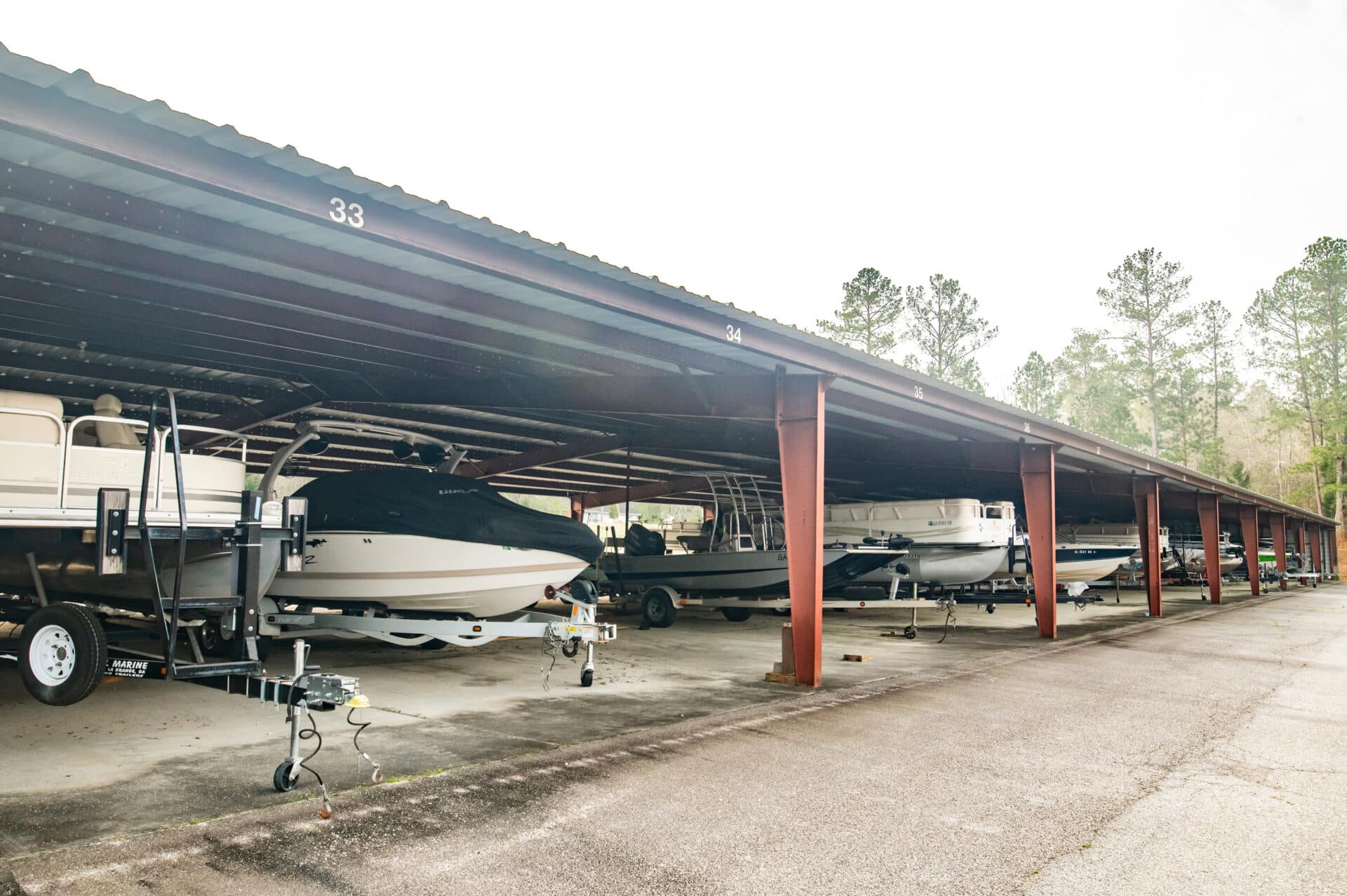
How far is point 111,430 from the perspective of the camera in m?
6.64

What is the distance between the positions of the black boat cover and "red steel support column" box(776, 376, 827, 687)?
2463mm

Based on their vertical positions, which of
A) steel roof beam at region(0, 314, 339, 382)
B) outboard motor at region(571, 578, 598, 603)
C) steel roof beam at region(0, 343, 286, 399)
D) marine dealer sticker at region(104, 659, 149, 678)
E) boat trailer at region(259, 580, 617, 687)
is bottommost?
boat trailer at region(259, 580, 617, 687)

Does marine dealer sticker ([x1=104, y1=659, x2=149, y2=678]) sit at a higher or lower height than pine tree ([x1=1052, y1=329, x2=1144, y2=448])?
lower

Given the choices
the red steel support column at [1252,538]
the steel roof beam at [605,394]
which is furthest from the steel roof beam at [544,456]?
the red steel support column at [1252,538]

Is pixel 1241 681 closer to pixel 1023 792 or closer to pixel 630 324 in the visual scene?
pixel 1023 792

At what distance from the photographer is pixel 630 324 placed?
294 inches

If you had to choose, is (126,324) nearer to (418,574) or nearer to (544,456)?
(418,574)

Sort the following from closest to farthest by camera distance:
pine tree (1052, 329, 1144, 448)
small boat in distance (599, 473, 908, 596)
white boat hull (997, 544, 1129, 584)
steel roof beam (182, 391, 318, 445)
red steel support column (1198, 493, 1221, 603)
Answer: steel roof beam (182, 391, 318, 445)
small boat in distance (599, 473, 908, 596)
white boat hull (997, 544, 1129, 584)
red steel support column (1198, 493, 1221, 603)
pine tree (1052, 329, 1144, 448)

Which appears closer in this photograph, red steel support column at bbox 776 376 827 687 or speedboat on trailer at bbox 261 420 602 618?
red steel support column at bbox 776 376 827 687

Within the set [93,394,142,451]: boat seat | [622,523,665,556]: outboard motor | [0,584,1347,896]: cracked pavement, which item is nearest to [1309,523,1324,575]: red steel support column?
[622,523,665,556]: outboard motor

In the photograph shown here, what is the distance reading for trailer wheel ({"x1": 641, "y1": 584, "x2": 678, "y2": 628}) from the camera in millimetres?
15305

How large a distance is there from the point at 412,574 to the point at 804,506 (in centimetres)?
412

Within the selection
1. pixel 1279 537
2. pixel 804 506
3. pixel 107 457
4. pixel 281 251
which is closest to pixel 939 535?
pixel 804 506

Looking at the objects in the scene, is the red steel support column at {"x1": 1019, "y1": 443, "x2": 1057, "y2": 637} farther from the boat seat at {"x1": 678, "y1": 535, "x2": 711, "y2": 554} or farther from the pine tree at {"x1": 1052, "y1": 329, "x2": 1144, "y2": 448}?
the pine tree at {"x1": 1052, "y1": 329, "x2": 1144, "y2": 448}
